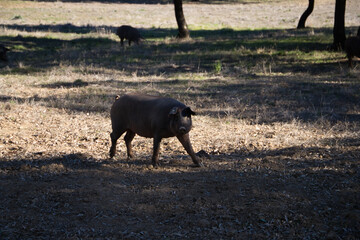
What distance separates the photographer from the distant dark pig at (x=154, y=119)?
6039mm

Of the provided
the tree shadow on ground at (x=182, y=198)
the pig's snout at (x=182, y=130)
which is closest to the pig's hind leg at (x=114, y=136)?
the tree shadow on ground at (x=182, y=198)

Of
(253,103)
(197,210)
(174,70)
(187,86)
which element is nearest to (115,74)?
(174,70)

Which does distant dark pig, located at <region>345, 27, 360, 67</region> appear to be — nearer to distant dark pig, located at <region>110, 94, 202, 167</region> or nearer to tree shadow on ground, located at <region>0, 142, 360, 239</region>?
tree shadow on ground, located at <region>0, 142, 360, 239</region>

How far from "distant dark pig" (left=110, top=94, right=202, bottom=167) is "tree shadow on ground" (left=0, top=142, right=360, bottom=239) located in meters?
0.50

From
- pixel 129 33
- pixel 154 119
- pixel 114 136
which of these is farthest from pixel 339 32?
pixel 154 119

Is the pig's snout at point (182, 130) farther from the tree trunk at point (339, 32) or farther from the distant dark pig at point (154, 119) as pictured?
the tree trunk at point (339, 32)

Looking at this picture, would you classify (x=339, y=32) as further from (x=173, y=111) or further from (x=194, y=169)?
(x=173, y=111)

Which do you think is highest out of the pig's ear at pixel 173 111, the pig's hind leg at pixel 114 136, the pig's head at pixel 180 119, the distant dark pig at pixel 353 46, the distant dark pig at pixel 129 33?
the distant dark pig at pixel 129 33

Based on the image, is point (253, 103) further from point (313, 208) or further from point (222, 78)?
point (313, 208)

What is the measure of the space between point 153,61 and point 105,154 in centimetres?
1097

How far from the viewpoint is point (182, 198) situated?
5.57m

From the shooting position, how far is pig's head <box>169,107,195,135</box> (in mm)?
5949

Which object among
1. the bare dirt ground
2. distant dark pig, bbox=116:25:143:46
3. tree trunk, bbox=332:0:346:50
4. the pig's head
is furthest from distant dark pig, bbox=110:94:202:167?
distant dark pig, bbox=116:25:143:46

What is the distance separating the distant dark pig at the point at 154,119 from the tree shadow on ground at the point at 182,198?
50cm
